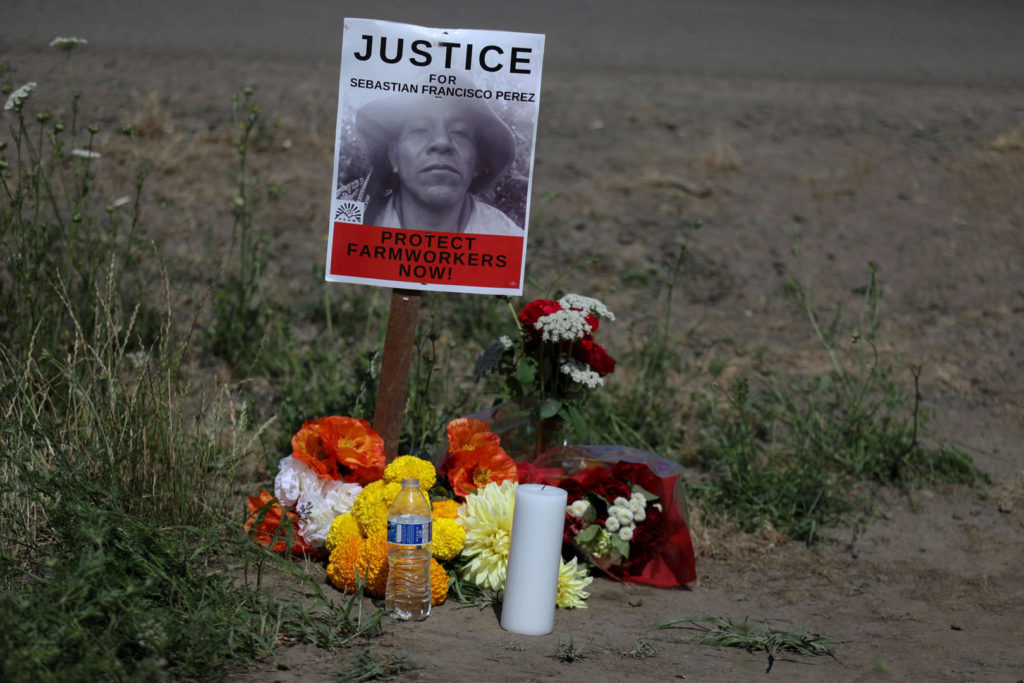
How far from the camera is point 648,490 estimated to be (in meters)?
3.53

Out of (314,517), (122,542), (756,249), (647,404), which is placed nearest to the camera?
(122,542)

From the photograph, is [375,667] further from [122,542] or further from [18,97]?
[18,97]

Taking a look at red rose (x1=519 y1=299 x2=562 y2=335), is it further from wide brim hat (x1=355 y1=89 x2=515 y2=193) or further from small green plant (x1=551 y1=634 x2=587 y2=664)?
small green plant (x1=551 y1=634 x2=587 y2=664)

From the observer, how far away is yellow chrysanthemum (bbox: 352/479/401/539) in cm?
323

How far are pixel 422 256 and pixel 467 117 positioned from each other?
489 millimetres

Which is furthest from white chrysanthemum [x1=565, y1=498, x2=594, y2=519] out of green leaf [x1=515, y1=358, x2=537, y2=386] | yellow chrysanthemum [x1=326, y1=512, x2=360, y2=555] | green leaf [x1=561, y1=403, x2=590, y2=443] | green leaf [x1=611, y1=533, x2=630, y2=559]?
Result: yellow chrysanthemum [x1=326, y1=512, x2=360, y2=555]

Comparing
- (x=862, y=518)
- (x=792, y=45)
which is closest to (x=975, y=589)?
(x=862, y=518)

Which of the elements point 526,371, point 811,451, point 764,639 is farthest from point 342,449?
point 811,451

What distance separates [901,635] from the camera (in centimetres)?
326

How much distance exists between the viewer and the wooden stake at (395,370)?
3561 mm

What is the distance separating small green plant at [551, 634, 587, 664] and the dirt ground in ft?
0.12

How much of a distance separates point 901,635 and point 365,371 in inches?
84.5

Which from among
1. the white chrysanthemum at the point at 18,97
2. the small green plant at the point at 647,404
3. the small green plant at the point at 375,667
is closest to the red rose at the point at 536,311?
the small green plant at the point at 647,404

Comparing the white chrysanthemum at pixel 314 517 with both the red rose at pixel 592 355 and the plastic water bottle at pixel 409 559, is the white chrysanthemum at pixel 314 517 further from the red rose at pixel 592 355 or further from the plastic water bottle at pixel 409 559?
the red rose at pixel 592 355
